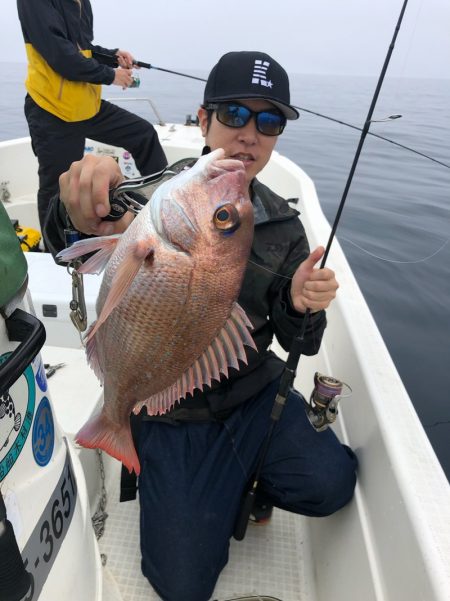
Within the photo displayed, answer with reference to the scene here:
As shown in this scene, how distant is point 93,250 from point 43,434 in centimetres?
51

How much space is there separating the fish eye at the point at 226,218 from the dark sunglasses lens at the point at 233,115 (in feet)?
2.62

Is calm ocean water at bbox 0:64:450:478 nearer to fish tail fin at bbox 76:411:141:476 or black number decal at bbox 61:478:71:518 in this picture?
fish tail fin at bbox 76:411:141:476

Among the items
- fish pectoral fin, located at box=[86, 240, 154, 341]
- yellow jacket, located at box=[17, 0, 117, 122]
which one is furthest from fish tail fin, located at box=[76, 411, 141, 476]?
yellow jacket, located at box=[17, 0, 117, 122]

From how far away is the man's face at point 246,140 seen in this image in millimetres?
1845

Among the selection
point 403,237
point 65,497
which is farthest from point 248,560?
point 403,237

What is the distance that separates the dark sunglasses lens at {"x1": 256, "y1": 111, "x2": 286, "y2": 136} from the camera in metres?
1.85

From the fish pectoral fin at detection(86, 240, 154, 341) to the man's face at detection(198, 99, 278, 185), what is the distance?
873mm

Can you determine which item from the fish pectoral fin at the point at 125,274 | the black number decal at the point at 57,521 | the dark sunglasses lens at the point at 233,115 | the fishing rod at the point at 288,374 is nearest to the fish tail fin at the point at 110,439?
the black number decal at the point at 57,521

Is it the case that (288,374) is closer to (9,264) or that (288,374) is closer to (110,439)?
(110,439)

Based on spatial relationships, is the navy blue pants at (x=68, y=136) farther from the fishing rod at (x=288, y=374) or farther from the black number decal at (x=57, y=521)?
the black number decal at (x=57, y=521)

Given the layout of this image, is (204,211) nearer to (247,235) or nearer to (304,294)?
(247,235)

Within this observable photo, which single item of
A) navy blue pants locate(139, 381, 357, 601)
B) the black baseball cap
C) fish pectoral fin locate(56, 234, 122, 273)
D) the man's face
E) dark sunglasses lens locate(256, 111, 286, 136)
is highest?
the black baseball cap

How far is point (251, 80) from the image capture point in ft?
5.84

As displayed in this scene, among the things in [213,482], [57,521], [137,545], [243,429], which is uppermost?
[57,521]
